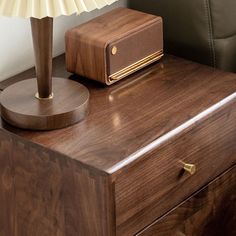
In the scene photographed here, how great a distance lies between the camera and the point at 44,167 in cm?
106

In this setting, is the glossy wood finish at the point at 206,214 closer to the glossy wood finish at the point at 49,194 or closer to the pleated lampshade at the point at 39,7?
the glossy wood finish at the point at 49,194

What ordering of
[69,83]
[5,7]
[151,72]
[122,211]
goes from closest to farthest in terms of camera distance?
[5,7] → [122,211] → [69,83] → [151,72]

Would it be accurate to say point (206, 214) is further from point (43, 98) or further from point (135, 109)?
point (43, 98)

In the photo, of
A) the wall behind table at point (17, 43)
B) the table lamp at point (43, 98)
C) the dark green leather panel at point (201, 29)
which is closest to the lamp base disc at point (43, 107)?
the table lamp at point (43, 98)

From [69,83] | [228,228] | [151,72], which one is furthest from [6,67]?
[228,228]

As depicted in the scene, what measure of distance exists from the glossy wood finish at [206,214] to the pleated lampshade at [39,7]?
0.42 metres

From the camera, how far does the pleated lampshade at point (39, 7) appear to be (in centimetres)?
90

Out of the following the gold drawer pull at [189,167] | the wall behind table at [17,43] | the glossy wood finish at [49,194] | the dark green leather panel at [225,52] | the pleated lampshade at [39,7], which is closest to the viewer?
the pleated lampshade at [39,7]

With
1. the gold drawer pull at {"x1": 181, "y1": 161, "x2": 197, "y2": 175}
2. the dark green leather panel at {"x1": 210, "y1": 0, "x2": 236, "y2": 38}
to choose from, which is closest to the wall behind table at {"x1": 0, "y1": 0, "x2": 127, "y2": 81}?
the dark green leather panel at {"x1": 210, "y1": 0, "x2": 236, "y2": 38}

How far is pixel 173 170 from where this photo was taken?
1.11 m

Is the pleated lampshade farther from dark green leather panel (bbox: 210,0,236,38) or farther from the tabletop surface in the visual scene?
dark green leather panel (bbox: 210,0,236,38)

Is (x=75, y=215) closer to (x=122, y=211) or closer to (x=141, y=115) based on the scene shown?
(x=122, y=211)

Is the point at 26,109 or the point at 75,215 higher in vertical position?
the point at 26,109

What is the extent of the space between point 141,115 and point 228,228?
0.40m
